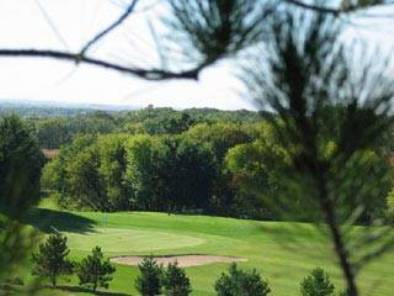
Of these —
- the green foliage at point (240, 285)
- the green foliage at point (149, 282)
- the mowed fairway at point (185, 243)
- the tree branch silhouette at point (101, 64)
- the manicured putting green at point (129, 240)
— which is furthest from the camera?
the manicured putting green at point (129, 240)

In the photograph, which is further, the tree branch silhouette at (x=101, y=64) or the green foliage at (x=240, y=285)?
the green foliage at (x=240, y=285)

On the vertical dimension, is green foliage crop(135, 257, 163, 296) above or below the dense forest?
below

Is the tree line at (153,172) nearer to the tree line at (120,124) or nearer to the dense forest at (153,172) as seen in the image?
the dense forest at (153,172)

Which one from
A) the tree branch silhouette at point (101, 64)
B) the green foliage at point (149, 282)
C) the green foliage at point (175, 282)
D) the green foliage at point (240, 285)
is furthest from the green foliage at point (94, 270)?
the tree branch silhouette at point (101, 64)

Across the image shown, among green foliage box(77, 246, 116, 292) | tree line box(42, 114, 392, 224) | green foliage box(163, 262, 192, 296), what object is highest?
tree line box(42, 114, 392, 224)

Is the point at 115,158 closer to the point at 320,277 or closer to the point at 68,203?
the point at 68,203

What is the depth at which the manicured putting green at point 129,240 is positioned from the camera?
152 feet

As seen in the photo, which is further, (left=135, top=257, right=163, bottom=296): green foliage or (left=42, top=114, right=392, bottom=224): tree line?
(left=42, top=114, right=392, bottom=224): tree line

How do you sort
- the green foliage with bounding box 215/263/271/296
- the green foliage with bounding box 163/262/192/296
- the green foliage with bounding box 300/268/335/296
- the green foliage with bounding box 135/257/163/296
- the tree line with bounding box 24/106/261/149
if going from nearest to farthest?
the green foliage with bounding box 300/268/335/296
the green foliage with bounding box 215/263/271/296
the green foliage with bounding box 163/262/192/296
the green foliage with bounding box 135/257/163/296
the tree line with bounding box 24/106/261/149

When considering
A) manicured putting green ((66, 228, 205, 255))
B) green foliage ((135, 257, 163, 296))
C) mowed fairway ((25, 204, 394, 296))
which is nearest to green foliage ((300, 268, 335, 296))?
mowed fairway ((25, 204, 394, 296))

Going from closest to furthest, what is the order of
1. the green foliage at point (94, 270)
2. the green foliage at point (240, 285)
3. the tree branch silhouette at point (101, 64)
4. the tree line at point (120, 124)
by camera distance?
the tree branch silhouette at point (101, 64), the green foliage at point (240, 285), the green foliage at point (94, 270), the tree line at point (120, 124)

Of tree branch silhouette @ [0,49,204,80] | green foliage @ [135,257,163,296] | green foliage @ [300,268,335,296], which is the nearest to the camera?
tree branch silhouette @ [0,49,204,80]

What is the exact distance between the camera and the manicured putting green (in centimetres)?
4632

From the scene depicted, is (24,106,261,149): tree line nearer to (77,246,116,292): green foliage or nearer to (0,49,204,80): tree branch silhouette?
(77,246,116,292): green foliage
